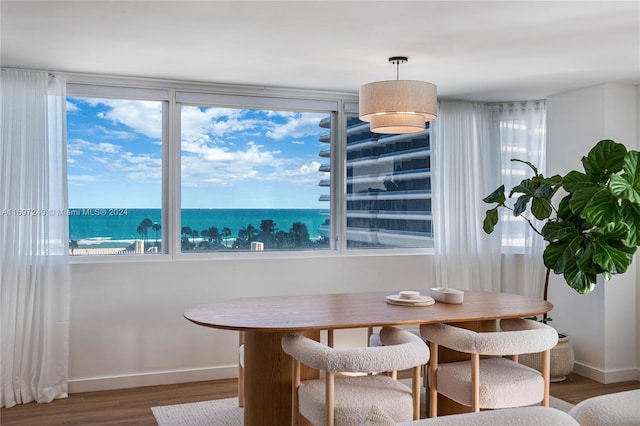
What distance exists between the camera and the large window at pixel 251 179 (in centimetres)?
489

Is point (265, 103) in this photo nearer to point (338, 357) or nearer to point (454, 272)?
point (454, 272)

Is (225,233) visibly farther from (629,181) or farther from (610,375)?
(610,375)

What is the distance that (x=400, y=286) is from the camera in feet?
17.3

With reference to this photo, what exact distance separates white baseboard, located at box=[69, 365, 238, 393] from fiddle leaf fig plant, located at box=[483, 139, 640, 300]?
104 inches

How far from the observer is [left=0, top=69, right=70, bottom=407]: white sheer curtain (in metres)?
4.14

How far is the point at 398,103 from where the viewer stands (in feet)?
11.5

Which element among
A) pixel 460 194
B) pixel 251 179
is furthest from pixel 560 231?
pixel 251 179

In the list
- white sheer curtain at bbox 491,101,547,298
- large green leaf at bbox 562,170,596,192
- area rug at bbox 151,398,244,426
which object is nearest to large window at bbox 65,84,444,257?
white sheer curtain at bbox 491,101,547,298

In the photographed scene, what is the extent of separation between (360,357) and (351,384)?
385 mm

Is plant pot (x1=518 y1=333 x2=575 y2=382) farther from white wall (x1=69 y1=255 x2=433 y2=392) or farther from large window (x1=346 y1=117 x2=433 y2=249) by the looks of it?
white wall (x1=69 y1=255 x2=433 y2=392)

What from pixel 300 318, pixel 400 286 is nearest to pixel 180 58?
pixel 300 318

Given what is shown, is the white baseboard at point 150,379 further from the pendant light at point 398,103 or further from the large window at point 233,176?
the pendant light at point 398,103

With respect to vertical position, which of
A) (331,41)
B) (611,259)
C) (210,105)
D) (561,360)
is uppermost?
(331,41)

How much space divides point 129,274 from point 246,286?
924 millimetres
